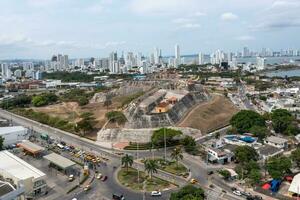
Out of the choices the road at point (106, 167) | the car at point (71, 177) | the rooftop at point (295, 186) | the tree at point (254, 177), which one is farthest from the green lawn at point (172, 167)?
the rooftop at point (295, 186)

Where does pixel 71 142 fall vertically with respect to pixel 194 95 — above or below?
below

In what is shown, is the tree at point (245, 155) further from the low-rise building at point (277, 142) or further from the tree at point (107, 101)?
the tree at point (107, 101)

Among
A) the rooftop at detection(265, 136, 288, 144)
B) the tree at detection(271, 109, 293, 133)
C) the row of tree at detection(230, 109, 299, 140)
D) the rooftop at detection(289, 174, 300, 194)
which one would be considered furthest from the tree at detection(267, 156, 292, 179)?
the tree at detection(271, 109, 293, 133)

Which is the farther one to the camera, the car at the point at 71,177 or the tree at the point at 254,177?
the car at the point at 71,177

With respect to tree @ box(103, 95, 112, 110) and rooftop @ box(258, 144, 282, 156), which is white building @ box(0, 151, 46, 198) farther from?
tree @ box(103, 95, 112, 110)

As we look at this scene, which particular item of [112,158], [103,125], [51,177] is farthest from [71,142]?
[51,177]

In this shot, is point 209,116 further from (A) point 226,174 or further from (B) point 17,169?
(B) point 17,169

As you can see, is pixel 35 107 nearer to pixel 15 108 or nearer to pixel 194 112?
pixel 15 108
